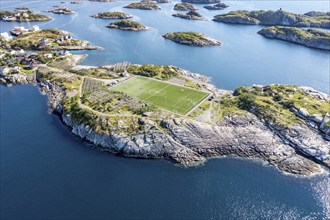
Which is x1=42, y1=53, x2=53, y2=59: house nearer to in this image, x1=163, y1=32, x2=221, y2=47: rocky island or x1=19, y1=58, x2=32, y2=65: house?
x1=19, y1=58, x2=32, y2=65: house

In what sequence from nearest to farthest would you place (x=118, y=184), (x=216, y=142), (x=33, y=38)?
(x=118, y=184)
(x=216, y=142)
(x=33, y=38)

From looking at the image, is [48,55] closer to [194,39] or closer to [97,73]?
[97,73]

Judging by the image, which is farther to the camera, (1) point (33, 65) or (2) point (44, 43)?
(2) point (44, 43)

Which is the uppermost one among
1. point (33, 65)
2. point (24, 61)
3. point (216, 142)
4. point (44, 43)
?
point (44, 43)

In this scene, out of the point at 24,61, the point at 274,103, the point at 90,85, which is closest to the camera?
the point at 274,103

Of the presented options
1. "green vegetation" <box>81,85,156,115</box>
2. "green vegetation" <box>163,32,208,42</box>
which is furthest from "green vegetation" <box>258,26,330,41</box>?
"green vegetation" <box>81,85,156,115</box>

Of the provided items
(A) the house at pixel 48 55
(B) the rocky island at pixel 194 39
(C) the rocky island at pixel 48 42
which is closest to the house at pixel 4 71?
(A) the house at pixel 48 55

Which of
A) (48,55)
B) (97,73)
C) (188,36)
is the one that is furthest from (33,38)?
(188,36)

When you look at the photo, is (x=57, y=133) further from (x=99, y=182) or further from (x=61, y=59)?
(x=61, y=59)
